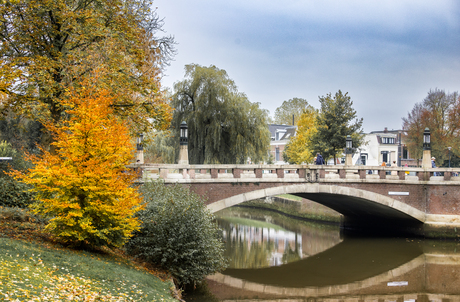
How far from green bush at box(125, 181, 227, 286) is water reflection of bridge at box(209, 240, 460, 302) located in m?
2.92

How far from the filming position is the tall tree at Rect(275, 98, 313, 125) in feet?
214

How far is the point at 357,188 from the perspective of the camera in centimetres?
2003

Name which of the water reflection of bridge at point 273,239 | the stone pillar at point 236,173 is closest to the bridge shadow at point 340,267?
the water reflection of bridge at point 273,239

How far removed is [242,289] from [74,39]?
10326mm

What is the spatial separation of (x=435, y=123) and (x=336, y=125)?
20842mm

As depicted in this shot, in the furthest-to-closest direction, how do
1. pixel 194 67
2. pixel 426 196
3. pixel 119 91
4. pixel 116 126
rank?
pixel 194 67 < pixel 426 196 < pixel 119 91 < pixel 116 126

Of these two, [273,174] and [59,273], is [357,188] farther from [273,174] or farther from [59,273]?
[59,273]

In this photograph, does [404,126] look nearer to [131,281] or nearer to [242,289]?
[242,289]

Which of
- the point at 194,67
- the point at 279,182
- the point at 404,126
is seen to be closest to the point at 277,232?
the point at 279,182

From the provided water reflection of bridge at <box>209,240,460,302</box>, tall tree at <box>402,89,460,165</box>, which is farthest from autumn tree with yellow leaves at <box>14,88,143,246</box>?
tall tree at <box>402,89,460,165</box>

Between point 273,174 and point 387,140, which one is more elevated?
point 387,140

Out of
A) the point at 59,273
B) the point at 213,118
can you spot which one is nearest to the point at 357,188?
the point at 213,118

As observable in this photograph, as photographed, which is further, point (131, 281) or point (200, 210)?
point (200, 210)

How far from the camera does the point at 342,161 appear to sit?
4425 cm
